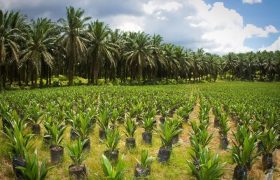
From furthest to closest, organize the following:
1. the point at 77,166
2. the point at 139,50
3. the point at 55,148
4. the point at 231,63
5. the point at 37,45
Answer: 1. the point at 231,63
2. the point at 139,50
3. the point at 37,45
4. the point at 55,148
5. the point at 77,166

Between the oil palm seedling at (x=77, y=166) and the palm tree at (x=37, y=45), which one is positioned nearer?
the oil palm seedling at (x=77, y=166)

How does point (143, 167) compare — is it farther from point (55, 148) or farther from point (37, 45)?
point (37, 45)

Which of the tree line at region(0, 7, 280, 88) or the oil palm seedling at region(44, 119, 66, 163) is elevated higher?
the tree line at region(0, 7, 280, 88)

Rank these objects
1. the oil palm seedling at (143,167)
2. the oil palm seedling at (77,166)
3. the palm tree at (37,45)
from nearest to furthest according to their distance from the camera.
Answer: the oil palm seedling at (77,166) → the oil palm seedling at (143,167) → the palm tree at (37,45)

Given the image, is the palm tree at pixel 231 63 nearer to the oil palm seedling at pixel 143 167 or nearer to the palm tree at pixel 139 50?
the palm tree at pixel 139 50

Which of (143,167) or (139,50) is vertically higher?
(139,50)

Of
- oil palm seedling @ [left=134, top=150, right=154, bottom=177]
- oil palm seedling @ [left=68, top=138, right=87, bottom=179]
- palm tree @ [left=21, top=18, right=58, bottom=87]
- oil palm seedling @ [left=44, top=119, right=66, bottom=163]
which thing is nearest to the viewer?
oil palm seedling @ [left=68, top=138, right=87, bottom=179]

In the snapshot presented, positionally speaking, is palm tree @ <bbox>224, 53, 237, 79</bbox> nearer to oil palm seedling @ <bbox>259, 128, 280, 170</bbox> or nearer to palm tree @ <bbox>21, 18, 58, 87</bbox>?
palm tree @ <bbox>21, 18, 58, 87</bbox>

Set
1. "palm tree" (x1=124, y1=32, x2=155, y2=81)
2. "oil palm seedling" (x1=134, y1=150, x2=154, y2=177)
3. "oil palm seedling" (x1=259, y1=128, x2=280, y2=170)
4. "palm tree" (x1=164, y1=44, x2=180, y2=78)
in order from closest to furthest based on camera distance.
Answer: "oil palm seedling" (x1=134, y1=150, x2=154, y2=177)
"oil palm seedling" (x1=259, y1=128, x2=280, y2=170)
"palm tree" (x1=124, y1=32, x2=155, y2=81)
"palm tree" (x1=164, y1=44, x2=180, y2=78)

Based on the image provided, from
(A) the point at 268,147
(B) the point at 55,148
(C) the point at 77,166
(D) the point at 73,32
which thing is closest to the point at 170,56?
(D) the point at 73,32

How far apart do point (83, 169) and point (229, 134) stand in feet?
26.3

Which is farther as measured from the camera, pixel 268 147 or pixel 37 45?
pixel 37 45

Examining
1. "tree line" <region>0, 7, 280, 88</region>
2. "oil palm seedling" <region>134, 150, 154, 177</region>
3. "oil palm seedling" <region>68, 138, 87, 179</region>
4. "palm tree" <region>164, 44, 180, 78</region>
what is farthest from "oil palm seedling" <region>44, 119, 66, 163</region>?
"palm tree" <region>164, 44, 180, 78</region>

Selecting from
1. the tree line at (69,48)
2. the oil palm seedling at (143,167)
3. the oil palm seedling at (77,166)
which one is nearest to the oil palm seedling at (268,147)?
the oil palm seedling at (143,167)
